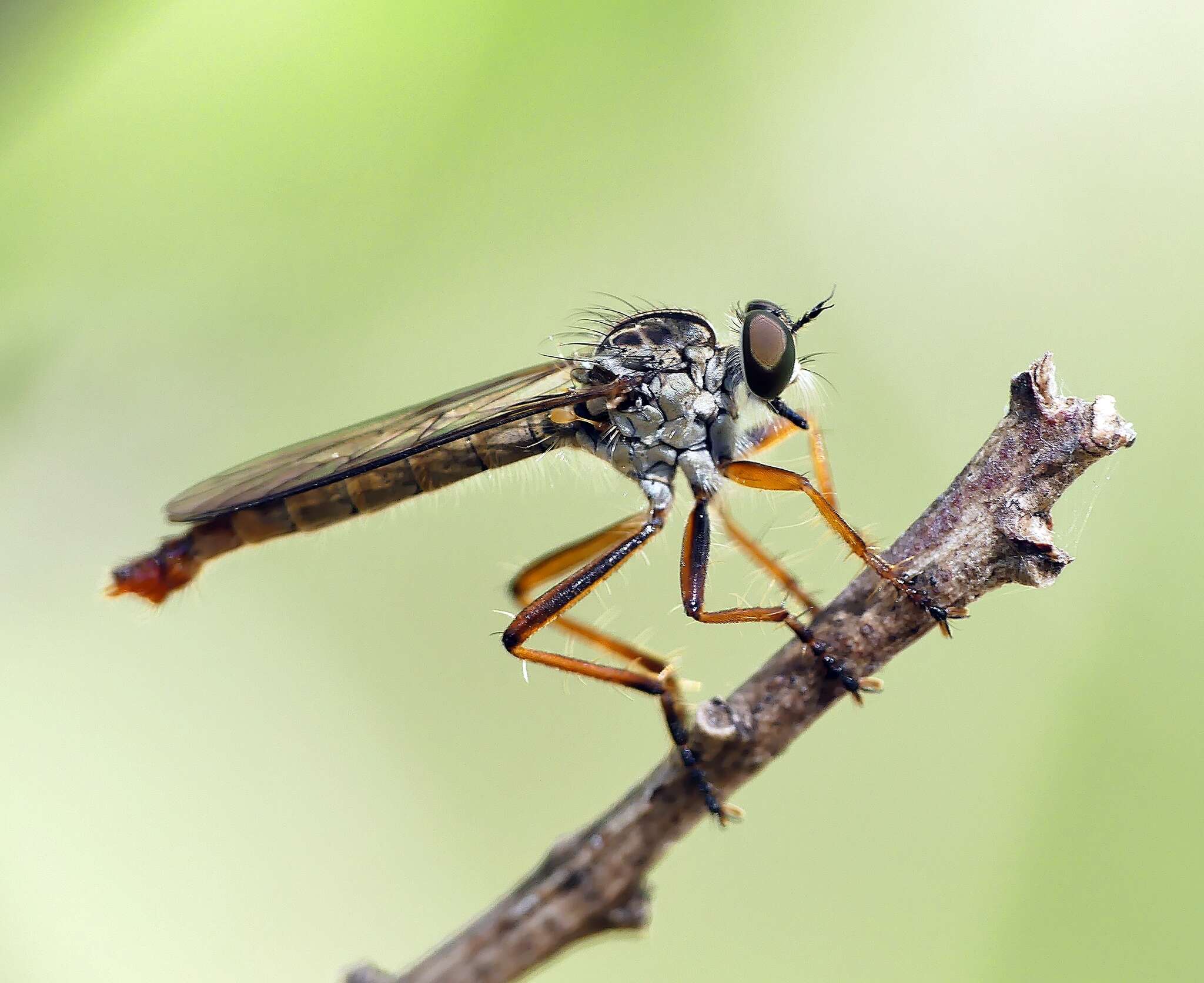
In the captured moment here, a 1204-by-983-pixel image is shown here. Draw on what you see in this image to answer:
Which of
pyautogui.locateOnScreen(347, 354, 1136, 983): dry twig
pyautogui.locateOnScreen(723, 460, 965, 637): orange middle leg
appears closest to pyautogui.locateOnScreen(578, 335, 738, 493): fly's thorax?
pyautogui.locateOnScreen(723, 460, 965, 637): orange middle leg

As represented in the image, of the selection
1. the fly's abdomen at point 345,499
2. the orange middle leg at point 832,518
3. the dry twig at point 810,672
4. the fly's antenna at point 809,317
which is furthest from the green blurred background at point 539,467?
the dry twig at point 810,672

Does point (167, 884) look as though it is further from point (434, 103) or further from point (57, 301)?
point (434, 103)

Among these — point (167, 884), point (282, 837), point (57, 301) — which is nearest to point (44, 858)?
point (167, 884)

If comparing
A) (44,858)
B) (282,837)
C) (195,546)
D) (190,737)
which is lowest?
(282,837)

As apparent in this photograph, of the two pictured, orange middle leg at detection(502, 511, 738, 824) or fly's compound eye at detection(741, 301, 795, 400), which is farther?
fly's compound eye at detection(741, 301, 795, 400)

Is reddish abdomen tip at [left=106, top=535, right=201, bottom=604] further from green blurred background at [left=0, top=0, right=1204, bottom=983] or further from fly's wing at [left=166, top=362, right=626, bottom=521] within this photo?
fly's wing at [left=166, top=362, right=626, bottom=521]

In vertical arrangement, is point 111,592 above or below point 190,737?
above

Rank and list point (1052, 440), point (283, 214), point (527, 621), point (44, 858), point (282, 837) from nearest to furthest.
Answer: point (1052, 440) → point (527, 621) → point (44, 858) → point (282, 837) → point (283, 214)
